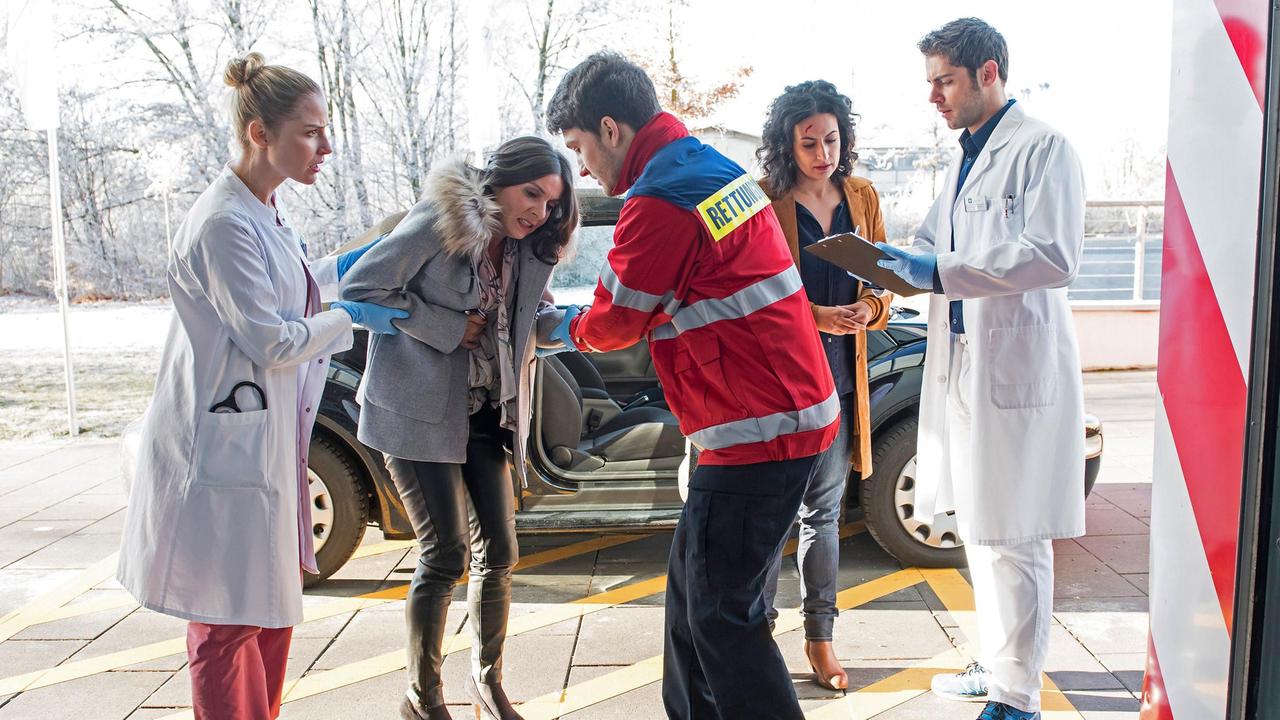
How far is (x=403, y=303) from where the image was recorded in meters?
2.74

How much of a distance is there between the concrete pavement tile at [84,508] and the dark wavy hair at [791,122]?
15.1ft

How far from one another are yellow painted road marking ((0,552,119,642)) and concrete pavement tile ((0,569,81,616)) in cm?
4

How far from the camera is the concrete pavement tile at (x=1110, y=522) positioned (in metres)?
4.99

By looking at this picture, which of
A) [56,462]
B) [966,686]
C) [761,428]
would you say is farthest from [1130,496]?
[56,462]

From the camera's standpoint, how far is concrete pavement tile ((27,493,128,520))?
5.71 meters

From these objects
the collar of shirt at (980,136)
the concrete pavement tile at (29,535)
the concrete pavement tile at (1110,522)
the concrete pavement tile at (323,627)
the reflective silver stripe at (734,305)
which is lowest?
the concrete pavement tile at (323,627)

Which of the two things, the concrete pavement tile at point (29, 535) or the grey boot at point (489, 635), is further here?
the concrete pavement tile at point (29, 535)

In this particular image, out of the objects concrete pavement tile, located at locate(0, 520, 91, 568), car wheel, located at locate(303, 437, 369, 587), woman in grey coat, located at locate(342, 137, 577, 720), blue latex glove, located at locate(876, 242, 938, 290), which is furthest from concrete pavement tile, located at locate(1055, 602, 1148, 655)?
concrete pavement tile, located at locate(0, 520, 91, 568)

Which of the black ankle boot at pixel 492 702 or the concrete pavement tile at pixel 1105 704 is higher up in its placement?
the black ankle boot at pixel 492 702

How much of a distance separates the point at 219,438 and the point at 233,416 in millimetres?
61

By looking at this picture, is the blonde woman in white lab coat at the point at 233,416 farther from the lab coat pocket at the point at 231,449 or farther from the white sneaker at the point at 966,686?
the white sneaker at the point at 966,686

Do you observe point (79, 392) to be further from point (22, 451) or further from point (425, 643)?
point (425, 643)

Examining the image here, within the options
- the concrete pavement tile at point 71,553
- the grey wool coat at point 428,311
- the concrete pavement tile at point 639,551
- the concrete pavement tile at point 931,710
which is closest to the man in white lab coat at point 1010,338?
the concrete pavement tile at point 931,710

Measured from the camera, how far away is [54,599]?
4285 mm
